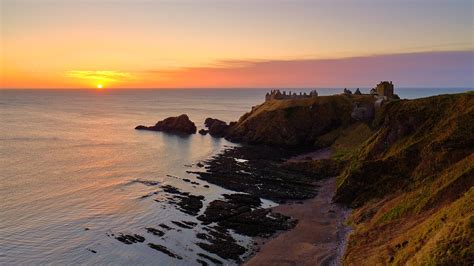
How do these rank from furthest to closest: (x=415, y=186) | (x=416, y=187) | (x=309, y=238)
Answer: (x=415, y=186)
(x=416, y=187)
(x=309, y=238)

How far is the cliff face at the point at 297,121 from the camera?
3580 inches

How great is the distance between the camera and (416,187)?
3906 cm

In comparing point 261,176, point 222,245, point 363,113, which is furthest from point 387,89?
point 222,245

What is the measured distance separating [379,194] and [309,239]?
429 inches

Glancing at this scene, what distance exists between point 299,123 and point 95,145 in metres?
49.7

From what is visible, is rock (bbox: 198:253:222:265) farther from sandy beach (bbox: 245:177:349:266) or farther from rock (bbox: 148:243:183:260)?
sandy beach (bbox: 245:177:349:266)

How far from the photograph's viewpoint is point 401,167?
43719mm

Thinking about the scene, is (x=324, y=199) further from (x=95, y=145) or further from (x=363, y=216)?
(x=95, y=145)

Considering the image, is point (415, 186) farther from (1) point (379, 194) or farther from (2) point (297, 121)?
(2) point (297, 121)

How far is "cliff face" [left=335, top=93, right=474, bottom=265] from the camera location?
24.6 m

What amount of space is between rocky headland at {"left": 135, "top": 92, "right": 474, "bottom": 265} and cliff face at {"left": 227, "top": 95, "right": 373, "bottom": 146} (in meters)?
14.5

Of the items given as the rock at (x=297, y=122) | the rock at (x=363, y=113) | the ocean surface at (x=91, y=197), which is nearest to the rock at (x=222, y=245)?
the ocean surface at (x=91, y=197)

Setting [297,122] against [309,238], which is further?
[297,122]

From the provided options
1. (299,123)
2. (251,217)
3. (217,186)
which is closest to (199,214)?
(251,217)
